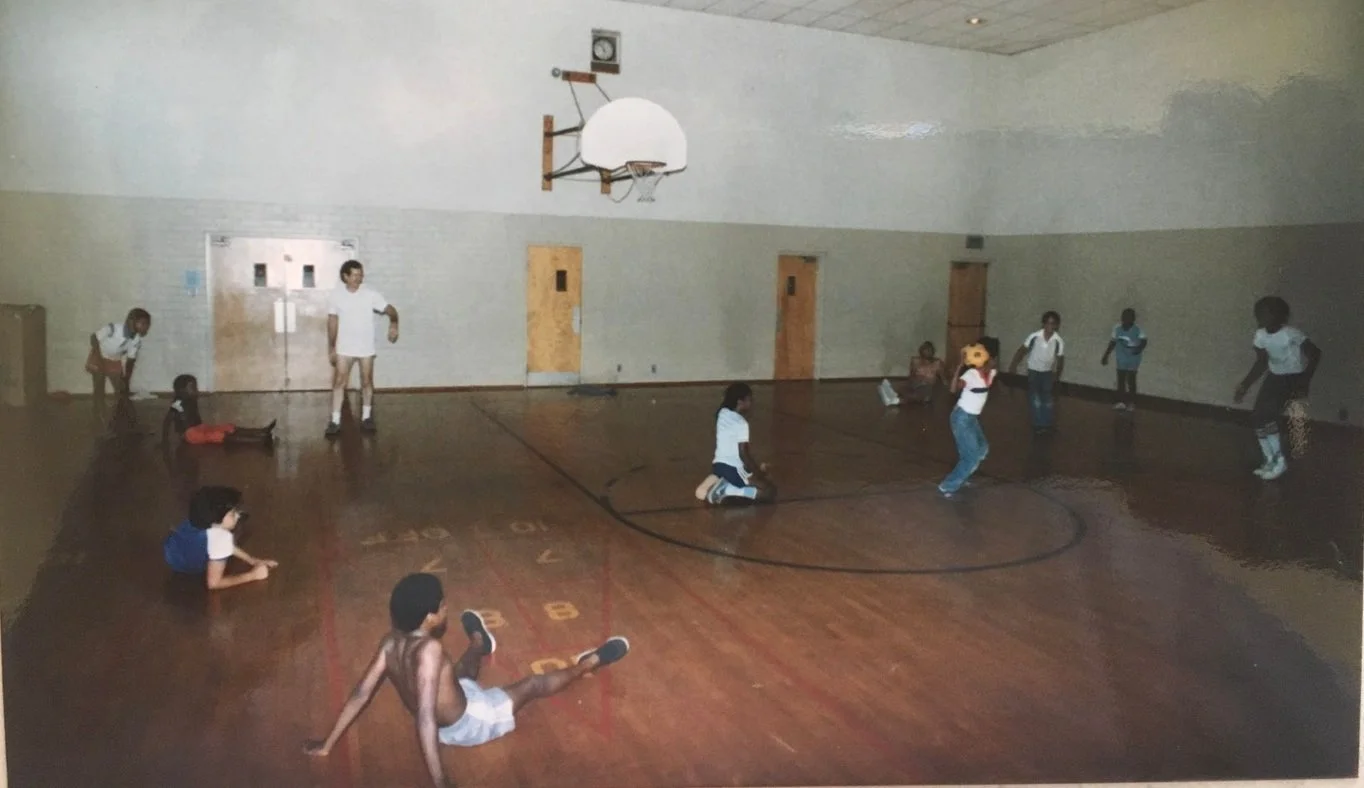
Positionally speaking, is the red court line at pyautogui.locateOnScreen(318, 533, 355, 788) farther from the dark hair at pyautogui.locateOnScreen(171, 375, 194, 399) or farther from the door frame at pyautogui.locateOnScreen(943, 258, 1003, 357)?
the door frame at pyautogui.locateOnScreen(943, 258, 1003, 357)

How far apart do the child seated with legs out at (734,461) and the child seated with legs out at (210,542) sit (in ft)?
8.24

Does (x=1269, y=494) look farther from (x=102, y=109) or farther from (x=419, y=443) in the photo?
(x=102, y=109)

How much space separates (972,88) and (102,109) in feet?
29.0

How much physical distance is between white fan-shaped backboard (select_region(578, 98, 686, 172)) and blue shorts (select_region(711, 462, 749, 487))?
469 cm

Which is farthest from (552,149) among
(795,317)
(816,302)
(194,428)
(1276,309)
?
(1276,309)

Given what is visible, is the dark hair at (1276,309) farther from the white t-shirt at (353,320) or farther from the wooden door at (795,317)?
the white t-shirt at (353,320)

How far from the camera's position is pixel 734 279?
439 inches

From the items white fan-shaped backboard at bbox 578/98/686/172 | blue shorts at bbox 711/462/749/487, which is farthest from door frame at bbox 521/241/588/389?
blue shorts at bbox 711/462/749/487

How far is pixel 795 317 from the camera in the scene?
1162cm

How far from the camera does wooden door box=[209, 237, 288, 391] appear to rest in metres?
8.07

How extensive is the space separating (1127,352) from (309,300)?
28.0 feet

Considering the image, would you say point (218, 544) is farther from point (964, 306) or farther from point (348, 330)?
point (964, 306)

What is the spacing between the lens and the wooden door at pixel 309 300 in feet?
29.9

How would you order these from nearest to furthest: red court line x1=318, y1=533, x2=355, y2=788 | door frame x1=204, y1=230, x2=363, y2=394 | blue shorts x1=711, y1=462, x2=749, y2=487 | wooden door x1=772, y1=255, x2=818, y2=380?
red court line x1=318, y1=533, x2=355, y2=788 < blue shorts x1=711, y1=462, x2=749, y2=487 < door frame x1=204, y1=230, x2=363, y2=394 < wooden door x1=772, y1=255, x2=818, y2=380
